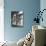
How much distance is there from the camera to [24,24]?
17.1 ft

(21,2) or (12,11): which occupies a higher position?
(21,2)

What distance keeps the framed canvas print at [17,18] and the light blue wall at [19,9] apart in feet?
0.40

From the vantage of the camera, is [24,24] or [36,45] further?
[24,24]

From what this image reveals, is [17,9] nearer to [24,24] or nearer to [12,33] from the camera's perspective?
[24,24]

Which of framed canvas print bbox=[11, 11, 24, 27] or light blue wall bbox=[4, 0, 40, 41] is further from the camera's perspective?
framed canvas print bbox=[11, 11, 24, 27]

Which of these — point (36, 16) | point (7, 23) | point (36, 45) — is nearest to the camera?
point (36, 45)

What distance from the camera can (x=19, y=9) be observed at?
17.2ft

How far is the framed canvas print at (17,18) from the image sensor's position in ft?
17.3

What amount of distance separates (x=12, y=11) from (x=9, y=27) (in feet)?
2.17

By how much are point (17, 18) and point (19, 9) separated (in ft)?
1.22

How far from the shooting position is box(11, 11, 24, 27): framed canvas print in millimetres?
5258

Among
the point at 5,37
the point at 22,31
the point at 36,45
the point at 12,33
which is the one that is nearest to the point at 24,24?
the point at 22,31

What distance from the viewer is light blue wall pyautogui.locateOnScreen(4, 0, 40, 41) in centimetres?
511

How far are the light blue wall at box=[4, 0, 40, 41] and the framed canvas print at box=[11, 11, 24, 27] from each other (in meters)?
0.12
